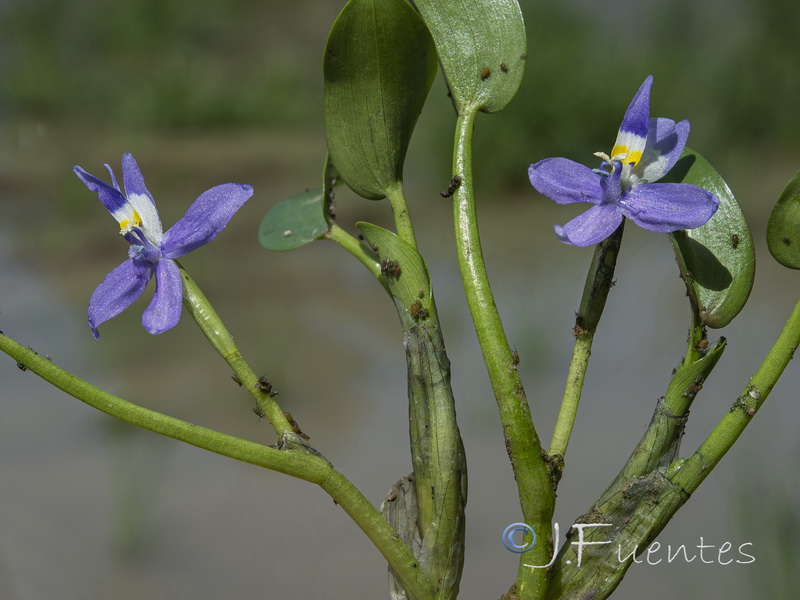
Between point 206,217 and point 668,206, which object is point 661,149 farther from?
point 206,217

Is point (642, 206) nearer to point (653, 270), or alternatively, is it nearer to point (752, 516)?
point (752, 516)

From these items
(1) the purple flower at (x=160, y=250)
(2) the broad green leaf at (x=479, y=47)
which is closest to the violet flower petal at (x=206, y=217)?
(1) the purple flower at (x=160, y=250)

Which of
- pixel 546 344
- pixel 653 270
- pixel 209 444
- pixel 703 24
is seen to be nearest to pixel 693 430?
pixel 546 344

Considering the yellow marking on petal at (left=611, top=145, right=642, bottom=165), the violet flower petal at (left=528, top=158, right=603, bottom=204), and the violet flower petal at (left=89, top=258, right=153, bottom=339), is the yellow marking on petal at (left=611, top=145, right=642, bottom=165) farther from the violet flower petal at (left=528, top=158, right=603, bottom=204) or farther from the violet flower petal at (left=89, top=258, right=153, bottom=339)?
the violet flower petal at (left=89, top=258, right=153, bottom=339)

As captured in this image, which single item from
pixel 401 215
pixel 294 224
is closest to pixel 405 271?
pixel 401 215

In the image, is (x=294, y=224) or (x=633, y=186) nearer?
(x=633, y=186)
